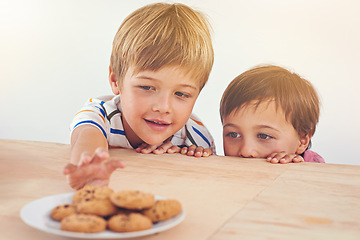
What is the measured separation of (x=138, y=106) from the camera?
1.31m

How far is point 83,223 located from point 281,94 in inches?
46.7

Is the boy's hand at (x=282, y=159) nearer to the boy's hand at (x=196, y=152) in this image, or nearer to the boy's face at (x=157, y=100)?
the boy's hand at (x=196, y=152)

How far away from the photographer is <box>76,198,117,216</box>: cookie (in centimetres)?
49

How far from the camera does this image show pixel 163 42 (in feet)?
4.27

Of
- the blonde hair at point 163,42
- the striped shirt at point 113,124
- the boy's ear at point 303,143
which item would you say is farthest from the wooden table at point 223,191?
the boy's ear at point 303,143

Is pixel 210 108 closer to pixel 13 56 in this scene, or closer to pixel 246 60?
pixel 246 60

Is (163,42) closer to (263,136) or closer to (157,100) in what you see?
(157,100)

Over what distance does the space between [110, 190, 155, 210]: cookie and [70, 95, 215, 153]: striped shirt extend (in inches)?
29.9

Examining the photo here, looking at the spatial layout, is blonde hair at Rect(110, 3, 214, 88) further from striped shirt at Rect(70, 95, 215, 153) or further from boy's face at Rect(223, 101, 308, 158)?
boy's face at Rect(223, 101, 308, 158)

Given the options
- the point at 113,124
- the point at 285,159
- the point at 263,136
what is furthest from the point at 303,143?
the point at 113,124

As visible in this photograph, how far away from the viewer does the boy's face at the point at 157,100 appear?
49.8 inches

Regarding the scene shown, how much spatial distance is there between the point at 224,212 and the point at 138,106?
2.47 feet

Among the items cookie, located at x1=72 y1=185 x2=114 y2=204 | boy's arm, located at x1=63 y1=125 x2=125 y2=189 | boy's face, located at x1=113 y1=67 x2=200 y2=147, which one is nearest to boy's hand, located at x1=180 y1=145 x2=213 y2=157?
boy's face, located at x1=113 y1=67 x2=200 y2=147

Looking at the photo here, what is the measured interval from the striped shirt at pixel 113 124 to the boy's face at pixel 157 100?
79mm
